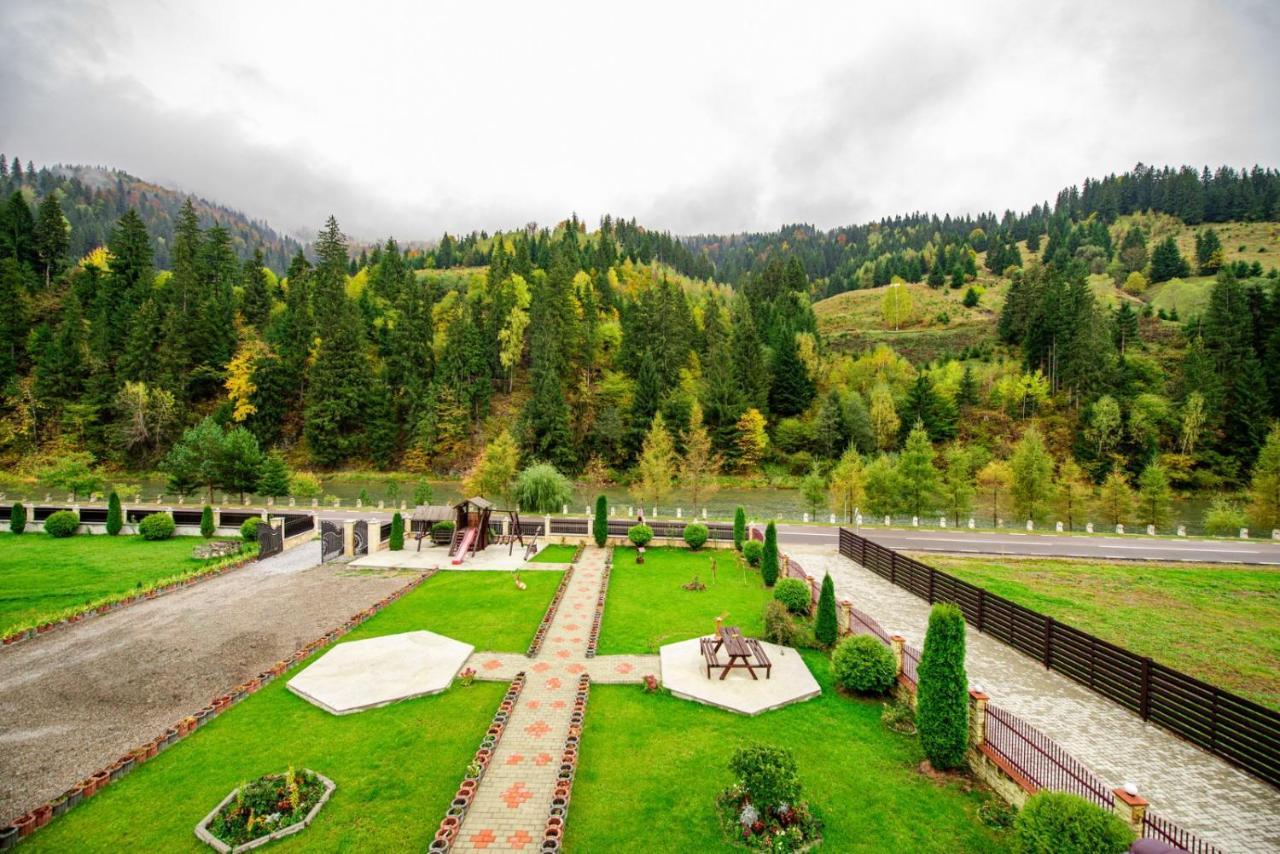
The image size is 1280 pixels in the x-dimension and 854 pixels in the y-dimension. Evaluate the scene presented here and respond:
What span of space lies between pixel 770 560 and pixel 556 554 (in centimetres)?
1018

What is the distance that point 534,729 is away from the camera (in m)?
10.5

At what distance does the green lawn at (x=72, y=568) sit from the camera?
698 inches

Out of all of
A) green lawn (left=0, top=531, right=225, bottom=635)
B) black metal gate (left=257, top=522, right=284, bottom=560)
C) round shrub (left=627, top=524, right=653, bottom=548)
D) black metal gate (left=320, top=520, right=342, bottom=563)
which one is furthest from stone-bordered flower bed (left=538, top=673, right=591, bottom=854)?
black metal gate (left=257, top=522, right=284, bottom=560)

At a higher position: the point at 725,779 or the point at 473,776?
the point at 473,776

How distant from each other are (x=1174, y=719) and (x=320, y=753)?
15.7 meters

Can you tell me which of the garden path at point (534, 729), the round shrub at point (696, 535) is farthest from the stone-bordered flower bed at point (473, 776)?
the round shrub at point (696, 535)

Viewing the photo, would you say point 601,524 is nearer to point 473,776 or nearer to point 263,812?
point 473,776

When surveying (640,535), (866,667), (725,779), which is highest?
(640,535)

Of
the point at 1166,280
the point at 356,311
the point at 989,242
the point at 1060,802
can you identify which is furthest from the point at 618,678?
the point at 989,242

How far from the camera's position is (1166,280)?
93438 millimetres

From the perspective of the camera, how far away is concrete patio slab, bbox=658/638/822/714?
456 inches

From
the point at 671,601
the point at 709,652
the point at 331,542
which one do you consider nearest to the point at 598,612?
the point at 671,601

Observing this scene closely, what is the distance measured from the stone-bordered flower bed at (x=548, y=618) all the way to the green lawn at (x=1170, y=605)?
15875 mm

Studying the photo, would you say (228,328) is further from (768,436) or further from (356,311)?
(768,436)
